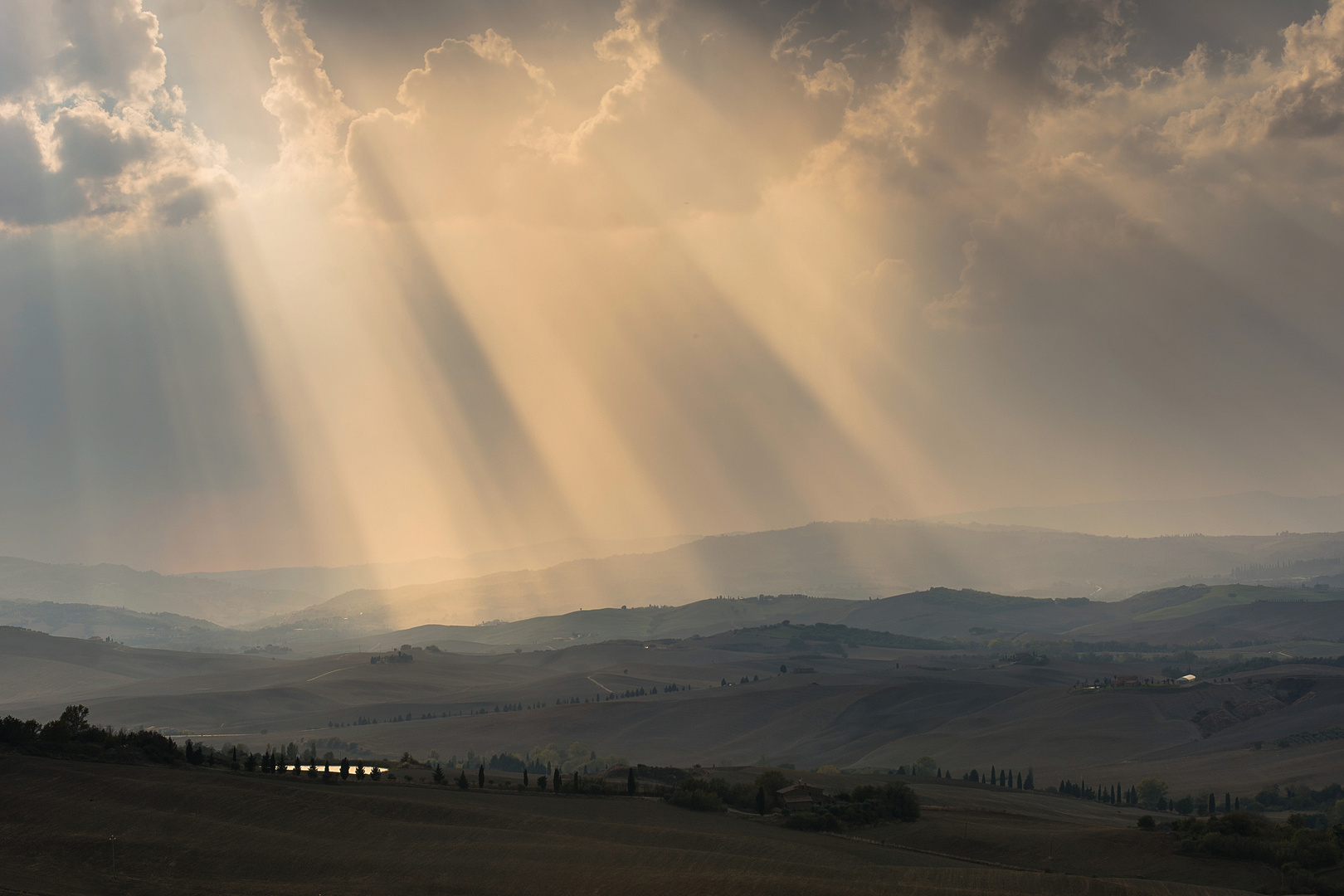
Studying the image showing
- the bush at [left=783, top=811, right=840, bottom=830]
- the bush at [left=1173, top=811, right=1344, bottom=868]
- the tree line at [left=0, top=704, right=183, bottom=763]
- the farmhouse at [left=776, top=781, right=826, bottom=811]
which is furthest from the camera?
the farmhouse at [left=776, top=781, right=826, bottom=811]

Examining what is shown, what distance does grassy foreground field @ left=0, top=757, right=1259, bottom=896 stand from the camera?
81.4 metres

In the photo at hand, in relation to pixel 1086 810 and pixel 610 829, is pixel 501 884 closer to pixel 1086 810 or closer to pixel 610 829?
pixel 610 829

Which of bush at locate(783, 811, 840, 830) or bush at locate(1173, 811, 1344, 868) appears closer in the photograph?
bush at locate(1173, 811, 1344, 868)

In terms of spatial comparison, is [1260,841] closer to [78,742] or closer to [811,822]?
[811,822]

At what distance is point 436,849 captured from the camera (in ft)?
306

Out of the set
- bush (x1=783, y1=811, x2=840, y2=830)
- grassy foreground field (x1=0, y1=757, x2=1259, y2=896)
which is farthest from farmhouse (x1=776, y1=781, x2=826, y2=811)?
grassy foreground field (x1=0, y1=757, x2=1259, y2=896)

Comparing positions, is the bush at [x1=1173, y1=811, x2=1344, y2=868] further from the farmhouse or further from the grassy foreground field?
the farmhouse

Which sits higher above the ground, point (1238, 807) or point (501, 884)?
point (501, 884)

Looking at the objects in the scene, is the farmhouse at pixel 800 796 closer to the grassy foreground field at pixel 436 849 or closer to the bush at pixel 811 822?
the bush at pixel 811 822

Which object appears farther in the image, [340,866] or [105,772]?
[105,772]

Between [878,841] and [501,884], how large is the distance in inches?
1872

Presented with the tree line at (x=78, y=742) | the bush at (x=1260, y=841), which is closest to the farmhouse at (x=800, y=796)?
the bush at (x=1260, y=841)

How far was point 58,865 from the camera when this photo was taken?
7981 cm

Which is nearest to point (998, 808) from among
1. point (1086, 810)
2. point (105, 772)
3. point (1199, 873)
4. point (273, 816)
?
point (1086, 810)
